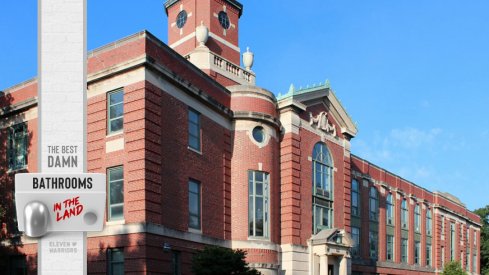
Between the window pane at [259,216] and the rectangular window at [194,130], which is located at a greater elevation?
the rectangular window at [194,130]

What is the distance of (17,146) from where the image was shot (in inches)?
1075

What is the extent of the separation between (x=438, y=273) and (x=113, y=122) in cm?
4011

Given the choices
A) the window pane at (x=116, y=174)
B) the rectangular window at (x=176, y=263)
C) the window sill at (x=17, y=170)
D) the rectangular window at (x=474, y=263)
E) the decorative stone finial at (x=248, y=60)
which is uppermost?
the decorative stone finial at (x=248, y=60)

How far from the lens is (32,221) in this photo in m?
5.11

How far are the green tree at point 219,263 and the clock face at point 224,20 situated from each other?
59.9 feet

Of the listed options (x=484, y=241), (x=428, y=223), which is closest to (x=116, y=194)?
(x=428, y=223)

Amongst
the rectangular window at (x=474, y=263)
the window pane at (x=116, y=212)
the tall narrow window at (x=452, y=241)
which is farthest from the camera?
the rectangular window at (x=474, y=263)

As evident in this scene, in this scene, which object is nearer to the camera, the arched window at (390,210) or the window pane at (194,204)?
the window pane at (194,204)

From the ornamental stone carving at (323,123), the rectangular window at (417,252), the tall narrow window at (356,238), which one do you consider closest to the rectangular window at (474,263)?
the rectangular window at (417,252)

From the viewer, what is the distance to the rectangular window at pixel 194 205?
82.6 feet

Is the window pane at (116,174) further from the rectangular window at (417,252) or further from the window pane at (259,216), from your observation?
the rectangular window at (417,252)

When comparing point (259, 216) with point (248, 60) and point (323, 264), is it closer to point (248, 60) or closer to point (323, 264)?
point (323, 264)

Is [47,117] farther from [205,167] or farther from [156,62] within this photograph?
[205,167]

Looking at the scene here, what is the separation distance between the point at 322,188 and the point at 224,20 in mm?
12020
